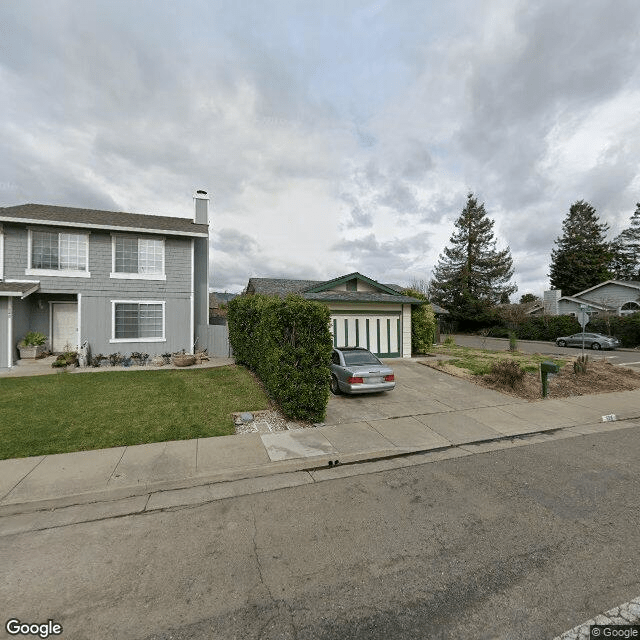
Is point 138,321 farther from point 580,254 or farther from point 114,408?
point 580,254

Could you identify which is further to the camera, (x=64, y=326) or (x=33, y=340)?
(x=64, y=326)

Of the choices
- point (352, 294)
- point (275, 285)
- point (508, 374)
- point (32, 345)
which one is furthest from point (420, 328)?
point (32, 345)

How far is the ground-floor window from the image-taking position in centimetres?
1427

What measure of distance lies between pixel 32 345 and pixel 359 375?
13.4m

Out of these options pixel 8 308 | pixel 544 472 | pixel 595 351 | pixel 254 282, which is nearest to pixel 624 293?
pixel 595 351

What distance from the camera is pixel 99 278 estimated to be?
14.0 meters

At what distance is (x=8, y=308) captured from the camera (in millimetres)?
12008

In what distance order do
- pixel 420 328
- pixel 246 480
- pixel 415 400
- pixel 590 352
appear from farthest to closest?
pixel 590 352, pixel 420 328, pixel 415 400, pixel 246 480

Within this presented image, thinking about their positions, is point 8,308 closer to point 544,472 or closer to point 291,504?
point 291,504

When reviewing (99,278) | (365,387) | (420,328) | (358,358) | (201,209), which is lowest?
(365,387)

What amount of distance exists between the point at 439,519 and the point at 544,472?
8.04ft

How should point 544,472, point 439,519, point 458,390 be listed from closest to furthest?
point 439,519
point 544,472
point 458,390

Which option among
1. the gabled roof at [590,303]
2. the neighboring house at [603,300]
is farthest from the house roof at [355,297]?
the gabled roof at [590,303]

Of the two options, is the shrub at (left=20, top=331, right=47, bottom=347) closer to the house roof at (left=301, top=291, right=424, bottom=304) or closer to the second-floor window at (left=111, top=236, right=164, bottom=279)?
the second-floor window at (left=111, top=236, right=164, bottom=279)
